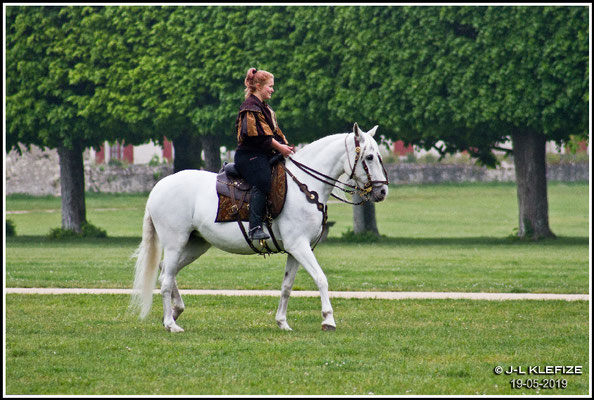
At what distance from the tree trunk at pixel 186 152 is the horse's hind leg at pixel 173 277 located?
20367mm

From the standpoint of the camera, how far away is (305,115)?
28.1m

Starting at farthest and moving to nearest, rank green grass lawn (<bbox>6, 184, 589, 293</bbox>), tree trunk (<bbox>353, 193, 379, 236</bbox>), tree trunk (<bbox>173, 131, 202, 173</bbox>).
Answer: tree trunk (<bbox>173, 131, 202, 173</bbox>), tree trunk (<bbox>353, 193, 379, 236</bbox>), green grass lawn (<bbox>6, 184, 589, 293</bbox>)

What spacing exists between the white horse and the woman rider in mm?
300

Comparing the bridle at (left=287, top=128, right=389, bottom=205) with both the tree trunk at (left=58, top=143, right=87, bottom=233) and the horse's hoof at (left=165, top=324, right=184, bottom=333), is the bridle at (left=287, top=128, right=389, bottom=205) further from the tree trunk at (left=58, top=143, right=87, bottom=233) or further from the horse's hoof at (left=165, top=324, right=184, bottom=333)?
the tree trunk at (left=58, top=143, right=87, bottom=233)

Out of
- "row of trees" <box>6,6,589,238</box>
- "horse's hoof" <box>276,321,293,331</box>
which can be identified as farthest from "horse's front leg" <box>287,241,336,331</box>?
"row of trees" <box>6,6,589,238</box>

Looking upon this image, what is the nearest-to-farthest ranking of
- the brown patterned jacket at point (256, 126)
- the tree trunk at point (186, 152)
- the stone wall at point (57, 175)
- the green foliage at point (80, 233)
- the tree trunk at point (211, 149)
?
the brown patterned jacket at point (256, 126) → the tree trunk at point (211, 149) → the green foliage at point (80, 233) → the tree trunk at point (186, 152) → the stone wall at point (57, 175)

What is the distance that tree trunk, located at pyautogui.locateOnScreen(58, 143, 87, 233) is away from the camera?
3158cm

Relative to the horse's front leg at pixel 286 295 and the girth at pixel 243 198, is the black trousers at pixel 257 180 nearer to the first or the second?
the girth at pixel 243 198

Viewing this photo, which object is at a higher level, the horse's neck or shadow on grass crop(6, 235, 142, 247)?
the horse's neck

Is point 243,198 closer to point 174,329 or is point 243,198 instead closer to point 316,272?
point 316,272

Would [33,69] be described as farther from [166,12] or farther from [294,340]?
[294,340]

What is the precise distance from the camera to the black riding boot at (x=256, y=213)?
11039 mm

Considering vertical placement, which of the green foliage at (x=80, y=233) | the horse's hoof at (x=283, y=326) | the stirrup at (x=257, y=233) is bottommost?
the horse's hoof at (x=283, y=326)

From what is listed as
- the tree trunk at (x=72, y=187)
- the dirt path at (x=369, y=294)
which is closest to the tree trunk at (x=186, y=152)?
the tree trunk at (x=72, y=187)
